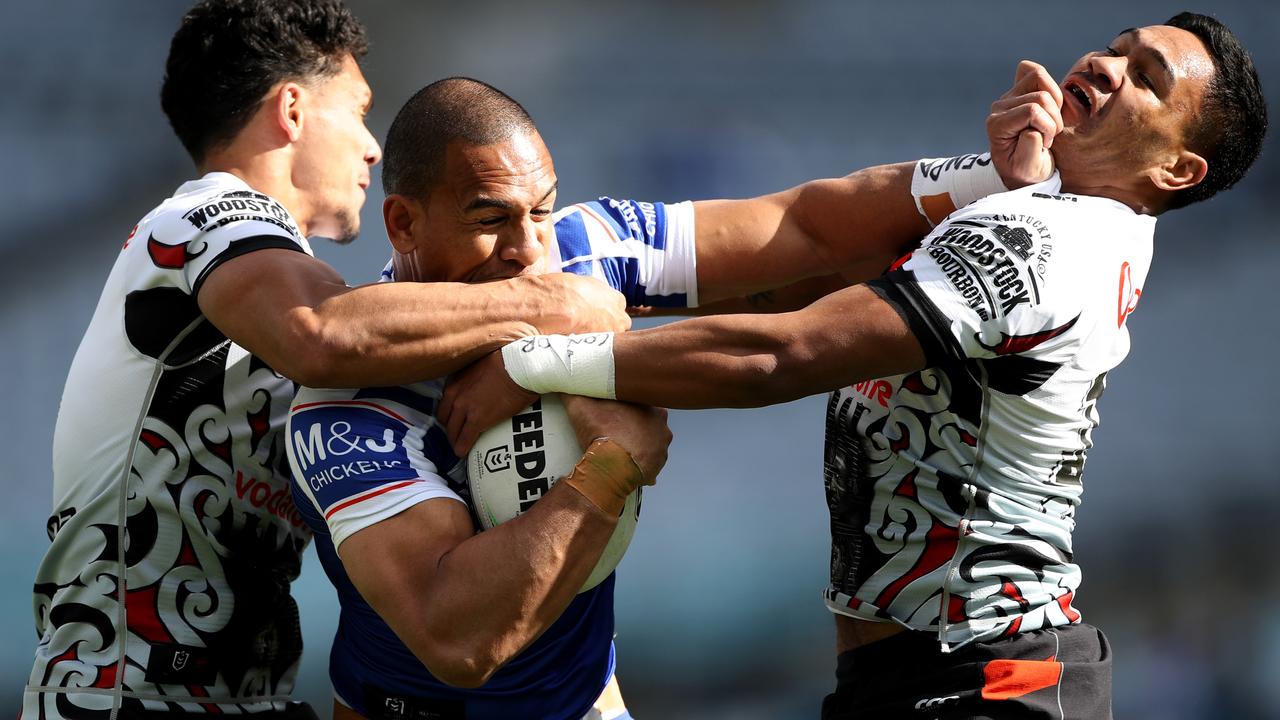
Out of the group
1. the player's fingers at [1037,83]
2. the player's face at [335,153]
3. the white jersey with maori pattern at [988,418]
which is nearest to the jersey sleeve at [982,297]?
the white jersey with maori pattern at [988,418]

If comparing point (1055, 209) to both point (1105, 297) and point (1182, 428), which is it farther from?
point (1182, 428)

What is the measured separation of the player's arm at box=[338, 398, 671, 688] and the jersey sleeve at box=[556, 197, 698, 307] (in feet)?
2.42

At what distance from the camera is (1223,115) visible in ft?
9.14

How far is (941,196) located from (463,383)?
1263 millimetres

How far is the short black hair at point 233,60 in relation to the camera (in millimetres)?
3104

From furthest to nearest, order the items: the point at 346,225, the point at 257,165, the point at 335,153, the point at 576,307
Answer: the point at 346,225 < the point at 335,153 < the point at 257,165 < the point at 576,307

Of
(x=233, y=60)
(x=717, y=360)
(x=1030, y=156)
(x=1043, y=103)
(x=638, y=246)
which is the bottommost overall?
(x=717, y=360)

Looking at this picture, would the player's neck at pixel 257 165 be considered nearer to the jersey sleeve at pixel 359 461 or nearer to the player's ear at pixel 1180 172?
the jersey sleeve at pixel 359 461

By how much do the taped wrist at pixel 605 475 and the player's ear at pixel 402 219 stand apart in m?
0.67

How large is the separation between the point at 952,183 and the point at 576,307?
102 centimetres

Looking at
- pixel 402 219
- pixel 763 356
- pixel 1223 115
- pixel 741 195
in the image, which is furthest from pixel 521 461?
pixel 741 195

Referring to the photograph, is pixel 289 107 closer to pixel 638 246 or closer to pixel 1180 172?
pixel 638 246

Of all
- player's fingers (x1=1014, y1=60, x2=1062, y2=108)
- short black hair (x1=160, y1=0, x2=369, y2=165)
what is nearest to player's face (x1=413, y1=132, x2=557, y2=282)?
short black hair (x1=160, y1=0, x2=369, y2=165)

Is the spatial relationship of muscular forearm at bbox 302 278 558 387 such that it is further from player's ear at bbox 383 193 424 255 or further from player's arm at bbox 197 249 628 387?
player's ear at bbox 383 193 424 255
